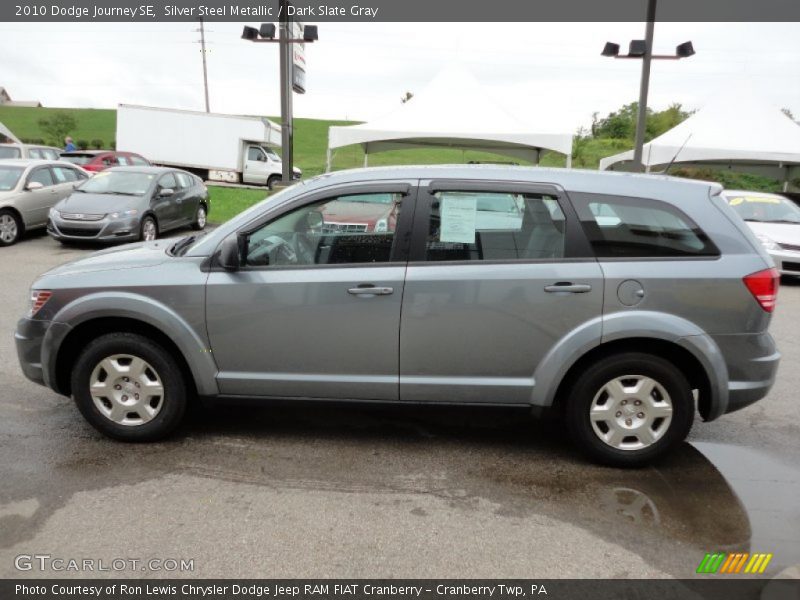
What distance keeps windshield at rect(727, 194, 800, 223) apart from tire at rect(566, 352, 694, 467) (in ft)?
29.3

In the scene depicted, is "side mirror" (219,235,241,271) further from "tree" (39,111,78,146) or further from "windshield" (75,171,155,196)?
"tree" (39,111,78,146)

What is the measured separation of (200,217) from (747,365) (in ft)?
43.6

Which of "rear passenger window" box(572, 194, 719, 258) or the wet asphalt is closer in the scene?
the wet asphalt

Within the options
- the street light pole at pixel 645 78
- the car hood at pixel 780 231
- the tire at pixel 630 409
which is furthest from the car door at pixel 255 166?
the tire at pixel 630 409

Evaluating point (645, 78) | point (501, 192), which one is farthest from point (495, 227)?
point (645, 78)

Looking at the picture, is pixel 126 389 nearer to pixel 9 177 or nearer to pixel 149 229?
pixel 149 229

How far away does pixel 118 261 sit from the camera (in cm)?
395

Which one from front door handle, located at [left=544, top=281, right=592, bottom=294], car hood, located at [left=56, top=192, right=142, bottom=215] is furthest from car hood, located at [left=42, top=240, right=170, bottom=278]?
car hood, located at [left=56, top=192, right=142, bottom=215]

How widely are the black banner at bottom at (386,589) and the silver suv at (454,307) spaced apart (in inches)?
42.4

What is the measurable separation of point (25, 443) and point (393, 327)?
2399 mm

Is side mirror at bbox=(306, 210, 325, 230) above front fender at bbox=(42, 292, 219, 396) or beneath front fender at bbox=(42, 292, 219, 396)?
above

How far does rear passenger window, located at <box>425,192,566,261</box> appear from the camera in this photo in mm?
3617

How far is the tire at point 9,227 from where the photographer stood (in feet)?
38.1

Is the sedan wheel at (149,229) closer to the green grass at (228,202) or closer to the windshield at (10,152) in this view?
the green grass at (228,202)
